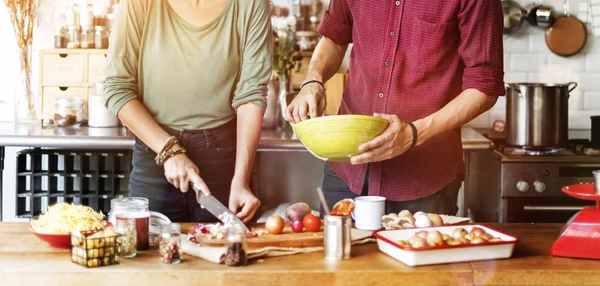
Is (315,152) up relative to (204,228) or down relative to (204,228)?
up

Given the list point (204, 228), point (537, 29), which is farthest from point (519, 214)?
point (204, 228)

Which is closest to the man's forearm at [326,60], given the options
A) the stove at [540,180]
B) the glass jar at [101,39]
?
the stove at [540,180]

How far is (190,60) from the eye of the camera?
9.16ft

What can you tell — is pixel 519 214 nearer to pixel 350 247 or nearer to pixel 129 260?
pixel 350 247

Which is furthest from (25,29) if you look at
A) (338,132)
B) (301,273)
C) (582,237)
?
Answer: (582,237)

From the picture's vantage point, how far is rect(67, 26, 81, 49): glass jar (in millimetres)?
4867

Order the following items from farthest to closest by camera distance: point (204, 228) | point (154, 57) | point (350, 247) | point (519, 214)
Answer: point (519, 214)
point (154, 57)
point (204, 228)
point (350, 247)

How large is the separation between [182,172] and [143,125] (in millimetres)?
237

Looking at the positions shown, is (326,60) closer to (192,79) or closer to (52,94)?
(192,79)

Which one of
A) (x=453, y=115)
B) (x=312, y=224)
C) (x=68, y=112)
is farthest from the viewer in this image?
(x=68, y=112)

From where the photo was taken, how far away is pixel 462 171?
9.42 feet

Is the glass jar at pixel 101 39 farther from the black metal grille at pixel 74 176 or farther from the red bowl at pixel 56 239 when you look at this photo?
the red bowl at pixel 56 239

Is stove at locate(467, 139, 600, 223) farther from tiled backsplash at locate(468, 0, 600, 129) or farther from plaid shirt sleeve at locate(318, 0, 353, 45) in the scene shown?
plaid shirt sleeve at locate(318, 0, 353, 45)

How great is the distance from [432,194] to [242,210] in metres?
0.68
